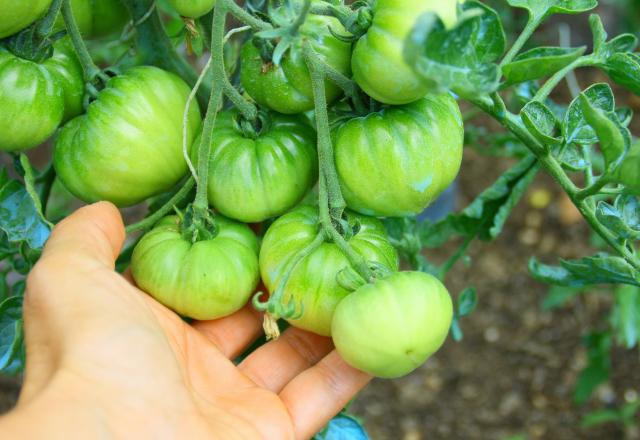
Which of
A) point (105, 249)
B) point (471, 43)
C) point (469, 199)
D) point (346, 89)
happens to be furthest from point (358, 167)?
point (469, 199)

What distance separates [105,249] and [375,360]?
35cm

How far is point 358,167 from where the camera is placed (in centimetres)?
88

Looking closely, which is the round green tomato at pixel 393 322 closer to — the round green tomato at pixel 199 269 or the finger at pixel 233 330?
the round green tomato at pixel 199 269

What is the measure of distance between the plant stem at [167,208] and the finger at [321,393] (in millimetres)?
280

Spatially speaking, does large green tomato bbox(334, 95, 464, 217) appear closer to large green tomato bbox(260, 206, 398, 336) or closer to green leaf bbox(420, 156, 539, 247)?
large green tomato bbox(260, 206, 398, 336)

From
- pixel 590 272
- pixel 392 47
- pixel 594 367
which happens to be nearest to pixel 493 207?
pixel 590 272

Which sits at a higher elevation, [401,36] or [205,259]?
[401,36]

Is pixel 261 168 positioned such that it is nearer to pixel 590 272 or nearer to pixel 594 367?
pixel 590 272

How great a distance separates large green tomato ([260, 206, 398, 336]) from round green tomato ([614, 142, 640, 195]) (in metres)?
0.28

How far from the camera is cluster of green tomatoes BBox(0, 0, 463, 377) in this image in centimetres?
83

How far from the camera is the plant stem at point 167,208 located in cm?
97

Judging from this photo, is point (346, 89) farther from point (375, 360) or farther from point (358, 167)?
point (375, 360)

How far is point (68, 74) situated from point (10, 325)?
33cm

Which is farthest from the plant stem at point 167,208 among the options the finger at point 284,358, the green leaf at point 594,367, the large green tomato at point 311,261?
the green leaf at point 594,367
